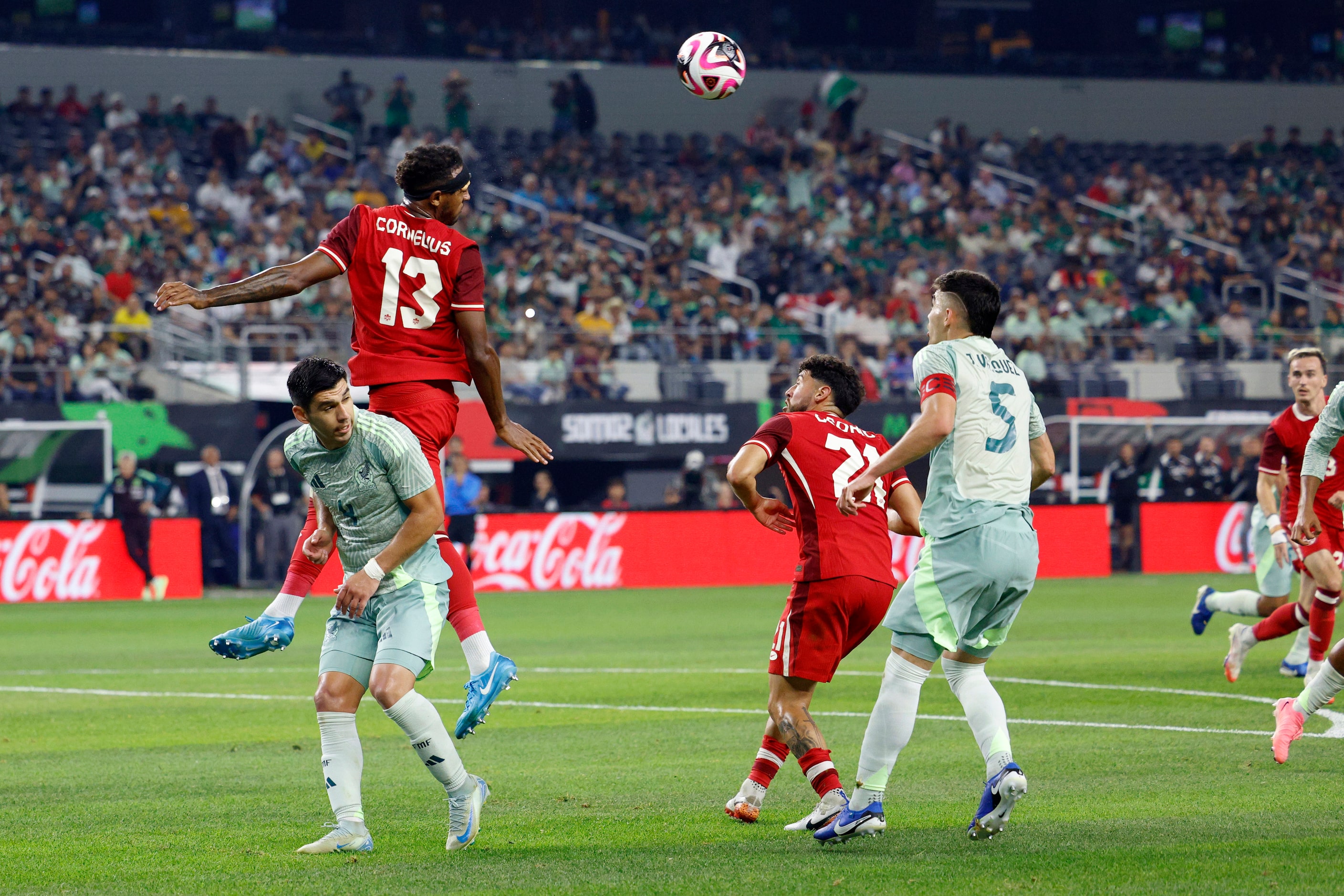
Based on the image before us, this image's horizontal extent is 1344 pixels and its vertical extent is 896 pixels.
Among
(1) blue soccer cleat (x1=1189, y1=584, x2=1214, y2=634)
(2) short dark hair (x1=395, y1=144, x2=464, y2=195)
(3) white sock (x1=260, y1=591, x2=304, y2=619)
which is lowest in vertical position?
(1) blue soccer cleat (x1=1189, y1=584, x2=1214, y2=634)

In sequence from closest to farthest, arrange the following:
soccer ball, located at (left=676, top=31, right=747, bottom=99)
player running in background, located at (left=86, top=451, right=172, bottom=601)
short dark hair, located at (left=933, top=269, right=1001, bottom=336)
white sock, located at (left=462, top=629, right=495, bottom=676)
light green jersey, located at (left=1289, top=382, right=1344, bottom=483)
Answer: short dark hair, located at (left=933, top=269, right=1001, bottom=336) < white sock, located at (left=462, top=629, right=495, bottom=676) < light green jersey, located at (left=1289, top=382, right=1344, bottom=483) < soccer ball, located at (left=676, top=31, right=747, bottom=99) < player running in background, located at (left=86, top=451, right=172, bottom=601)

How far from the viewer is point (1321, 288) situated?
109ft

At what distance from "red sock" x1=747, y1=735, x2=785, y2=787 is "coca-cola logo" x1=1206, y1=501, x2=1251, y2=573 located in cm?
1977

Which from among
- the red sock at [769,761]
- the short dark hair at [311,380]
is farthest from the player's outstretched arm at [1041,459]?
the short dark hair at [311,380]

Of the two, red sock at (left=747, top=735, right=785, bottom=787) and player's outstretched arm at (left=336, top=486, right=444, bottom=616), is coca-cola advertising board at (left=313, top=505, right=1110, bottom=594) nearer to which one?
red sock at (left=747, top=735, right=785, bottom=787)

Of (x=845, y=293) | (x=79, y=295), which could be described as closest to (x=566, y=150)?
(x=845, y=293)

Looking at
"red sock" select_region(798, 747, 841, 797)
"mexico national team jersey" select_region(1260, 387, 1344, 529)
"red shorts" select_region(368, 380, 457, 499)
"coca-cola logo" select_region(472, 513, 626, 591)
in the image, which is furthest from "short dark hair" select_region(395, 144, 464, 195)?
"coca-cola logo" select_region(472, 513, 626, 591)

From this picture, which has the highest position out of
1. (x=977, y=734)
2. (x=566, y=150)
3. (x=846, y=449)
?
(x=566, y=150)

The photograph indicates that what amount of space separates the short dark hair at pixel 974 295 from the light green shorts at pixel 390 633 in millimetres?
2332

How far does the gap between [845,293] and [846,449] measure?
2245cm

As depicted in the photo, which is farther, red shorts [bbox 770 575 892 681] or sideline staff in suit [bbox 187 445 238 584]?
sideline staff in suit [bbox 187 445 238 584]

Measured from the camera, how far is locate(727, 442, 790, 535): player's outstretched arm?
700cm

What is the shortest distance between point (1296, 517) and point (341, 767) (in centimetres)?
719

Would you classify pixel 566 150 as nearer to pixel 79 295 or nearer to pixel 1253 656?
pixel 79 295
